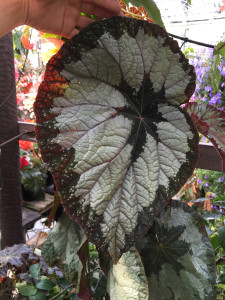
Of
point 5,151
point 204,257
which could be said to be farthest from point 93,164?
point 5,151

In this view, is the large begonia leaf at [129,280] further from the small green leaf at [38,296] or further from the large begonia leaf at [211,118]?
the small green leaf at [38,296]

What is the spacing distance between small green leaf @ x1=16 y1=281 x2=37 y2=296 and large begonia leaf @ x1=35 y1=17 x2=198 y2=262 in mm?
567

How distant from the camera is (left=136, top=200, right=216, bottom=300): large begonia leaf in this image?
42 centimetres

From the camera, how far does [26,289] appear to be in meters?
0.74

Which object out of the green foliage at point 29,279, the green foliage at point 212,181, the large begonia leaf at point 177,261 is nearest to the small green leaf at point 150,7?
the large begonia leaf at point 177,261

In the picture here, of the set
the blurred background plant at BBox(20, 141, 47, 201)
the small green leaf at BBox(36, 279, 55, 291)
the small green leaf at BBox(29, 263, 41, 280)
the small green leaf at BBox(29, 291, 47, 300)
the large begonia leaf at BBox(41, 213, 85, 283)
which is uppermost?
the large begonia leaf at BBox(41, 213, 85, 283)

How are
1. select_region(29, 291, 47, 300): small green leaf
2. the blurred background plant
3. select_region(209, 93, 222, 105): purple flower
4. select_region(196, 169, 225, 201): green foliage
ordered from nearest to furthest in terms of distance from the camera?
select_region(29, 291, 47, 300): small green leaf
the blurred background plant
select_region(196, 169, 225, 201): green foliage
select_region(209, 93, 222, 105): purple flower

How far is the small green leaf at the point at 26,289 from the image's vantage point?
0.73m

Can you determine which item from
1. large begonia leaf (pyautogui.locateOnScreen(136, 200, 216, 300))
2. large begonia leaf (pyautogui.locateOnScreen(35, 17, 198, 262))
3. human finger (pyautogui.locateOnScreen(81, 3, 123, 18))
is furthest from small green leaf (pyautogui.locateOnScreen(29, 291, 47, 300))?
human finger (pyautogui.locateOnScreen(81, 3, 123, 18))

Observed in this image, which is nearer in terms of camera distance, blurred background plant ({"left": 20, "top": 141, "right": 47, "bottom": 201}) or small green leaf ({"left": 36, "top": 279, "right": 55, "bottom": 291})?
small green leaf ({"left": 36, "top": 279, "right": 55, "bottom": 291})

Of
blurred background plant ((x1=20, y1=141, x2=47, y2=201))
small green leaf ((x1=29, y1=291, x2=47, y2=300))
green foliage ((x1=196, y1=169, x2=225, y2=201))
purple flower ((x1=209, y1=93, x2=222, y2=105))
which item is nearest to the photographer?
small green leaf ((x1=29, y1=291, x2=47, y2=300))

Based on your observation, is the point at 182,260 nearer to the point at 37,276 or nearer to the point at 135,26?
the point at 135,26

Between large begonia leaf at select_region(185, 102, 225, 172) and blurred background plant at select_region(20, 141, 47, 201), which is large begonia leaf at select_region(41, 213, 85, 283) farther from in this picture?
blurred background plant at select_region(20, 141, 47, 201)

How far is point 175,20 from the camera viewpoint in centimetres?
441
